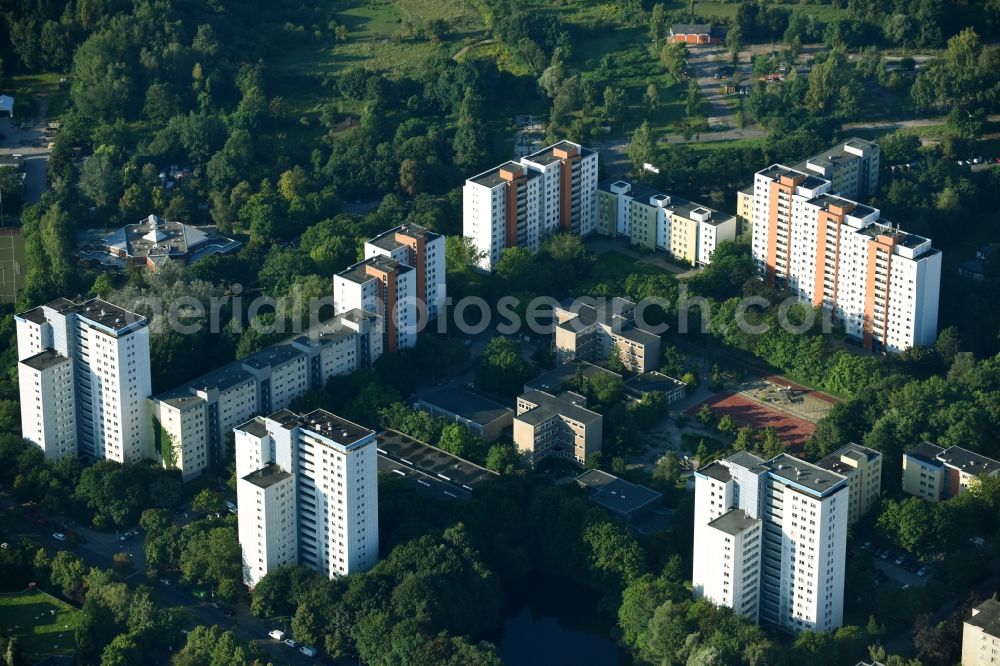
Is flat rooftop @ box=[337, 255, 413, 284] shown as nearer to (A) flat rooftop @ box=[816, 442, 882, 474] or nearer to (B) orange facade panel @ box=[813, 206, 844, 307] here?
(B) orange facade panel @ box=[813, 206, 844, 307]

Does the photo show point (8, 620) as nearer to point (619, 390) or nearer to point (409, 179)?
point (619, 390)

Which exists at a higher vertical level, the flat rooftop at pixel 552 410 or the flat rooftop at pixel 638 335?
the flat rooftop at pixel 638 335

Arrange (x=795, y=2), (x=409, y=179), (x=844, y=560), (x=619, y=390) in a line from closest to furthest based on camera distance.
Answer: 1. (x=844, y=560)
2. (x=619, y=390)
3. (x=409, y=179)
4. (x=795, y=2)

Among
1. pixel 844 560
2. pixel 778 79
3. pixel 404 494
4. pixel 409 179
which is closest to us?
pixel 844 560

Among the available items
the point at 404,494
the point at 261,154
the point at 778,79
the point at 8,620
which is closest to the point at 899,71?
the point at 778,79

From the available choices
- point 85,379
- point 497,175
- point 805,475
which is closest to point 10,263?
point 85,379

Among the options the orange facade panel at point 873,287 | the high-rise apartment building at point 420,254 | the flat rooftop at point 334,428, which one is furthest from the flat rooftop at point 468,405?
the orange facade panel at point 873,287

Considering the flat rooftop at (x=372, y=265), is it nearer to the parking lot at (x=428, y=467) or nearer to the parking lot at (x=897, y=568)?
the parking lot at (x=428, y=467)
